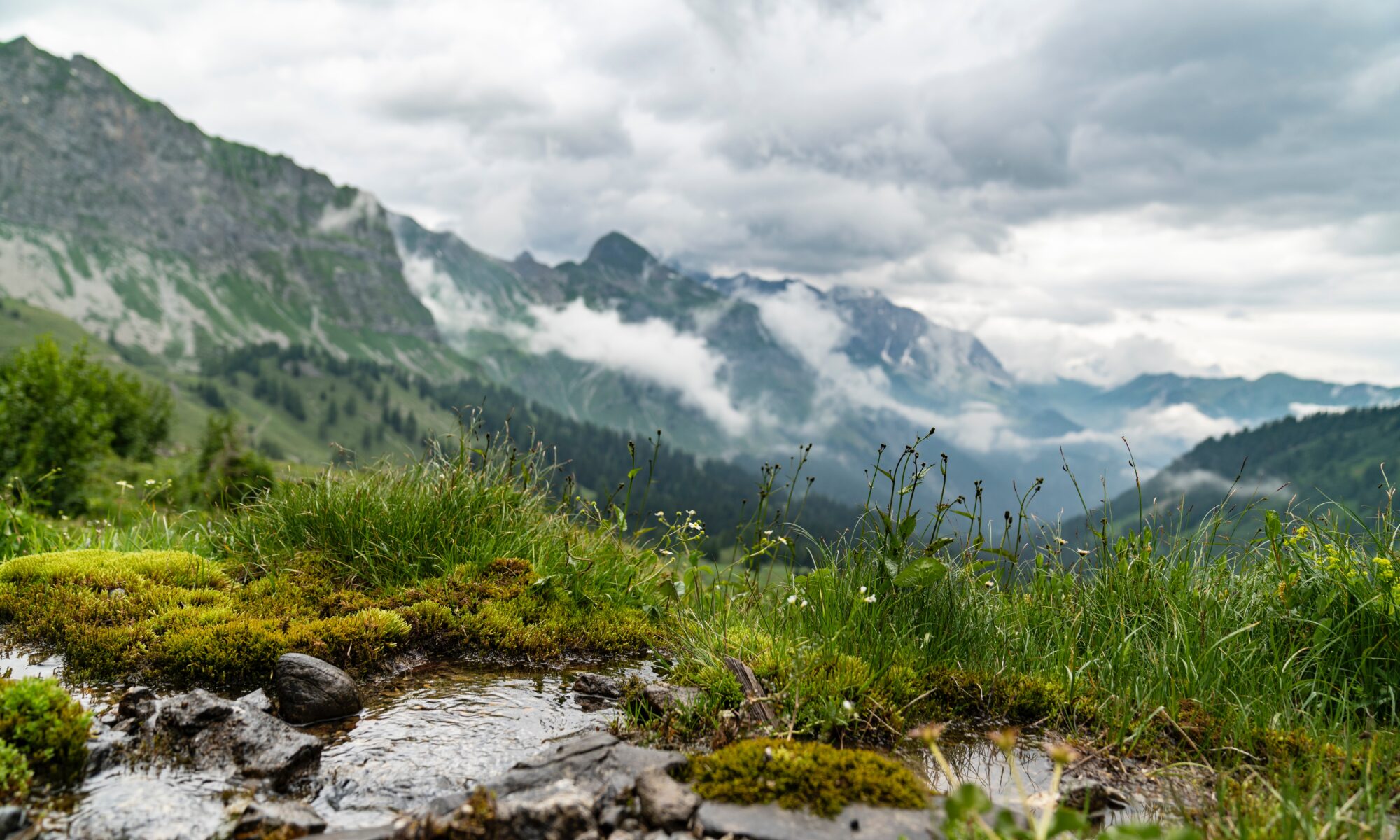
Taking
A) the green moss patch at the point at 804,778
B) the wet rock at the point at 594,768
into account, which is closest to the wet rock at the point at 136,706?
the wet rock at the point at 594,768

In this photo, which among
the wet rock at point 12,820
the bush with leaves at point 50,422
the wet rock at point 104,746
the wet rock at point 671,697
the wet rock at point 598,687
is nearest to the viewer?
the wet rock at point 12,820

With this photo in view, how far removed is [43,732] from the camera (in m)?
4.65

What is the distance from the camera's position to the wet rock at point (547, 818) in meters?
3.88

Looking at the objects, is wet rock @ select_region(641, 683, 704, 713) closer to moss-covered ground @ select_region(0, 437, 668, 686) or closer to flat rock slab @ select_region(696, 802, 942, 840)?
flat rock slab @ select_region(696, 802, 942, 840)

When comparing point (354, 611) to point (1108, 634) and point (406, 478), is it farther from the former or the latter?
point (1108, 634)

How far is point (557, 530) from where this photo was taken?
9547 mm

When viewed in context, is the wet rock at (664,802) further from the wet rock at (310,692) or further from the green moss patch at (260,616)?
the green moss patch at (260,616)

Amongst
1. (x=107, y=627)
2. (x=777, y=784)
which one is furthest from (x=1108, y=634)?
(x=107, y=627)

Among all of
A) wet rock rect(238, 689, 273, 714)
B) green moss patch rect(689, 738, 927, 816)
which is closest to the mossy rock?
wet rock rect(238, 689, 273, 714)

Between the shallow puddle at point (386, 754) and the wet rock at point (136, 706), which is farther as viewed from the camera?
the wet rock at point (136, 706)

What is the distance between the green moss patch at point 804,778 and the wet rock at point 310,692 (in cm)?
312

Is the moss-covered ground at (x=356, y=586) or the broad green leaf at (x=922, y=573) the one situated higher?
the broad green leaf at (x=922, y=573)

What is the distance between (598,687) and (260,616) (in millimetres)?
3473

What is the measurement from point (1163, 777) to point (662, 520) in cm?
540
